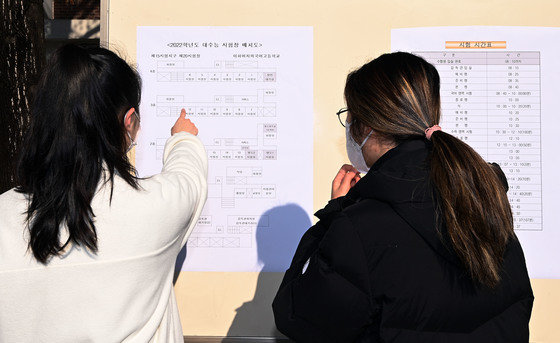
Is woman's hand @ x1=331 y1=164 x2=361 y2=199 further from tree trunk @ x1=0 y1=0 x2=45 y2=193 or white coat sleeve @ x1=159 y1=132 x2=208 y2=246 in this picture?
tree trunk @ x1=0 y1=0 x2=45 y2=193

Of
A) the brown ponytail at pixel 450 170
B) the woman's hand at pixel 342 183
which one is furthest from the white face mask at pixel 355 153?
the brown ponytail at pixel 450 170

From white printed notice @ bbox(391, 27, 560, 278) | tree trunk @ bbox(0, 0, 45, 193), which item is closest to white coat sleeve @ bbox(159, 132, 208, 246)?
white printed notice @ bbox(391, 27, 560, 278)

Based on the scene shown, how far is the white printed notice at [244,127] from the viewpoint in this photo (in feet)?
6.49

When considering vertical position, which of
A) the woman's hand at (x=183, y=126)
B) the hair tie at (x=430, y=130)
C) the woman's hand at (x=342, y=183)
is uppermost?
the woman's hand at (x=183, y=126)

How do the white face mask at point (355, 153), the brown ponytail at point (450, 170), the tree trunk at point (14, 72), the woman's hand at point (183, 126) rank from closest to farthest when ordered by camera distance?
the brown ponytail at point (450, 170)
the white face mask at point (355, 153)
the woman's hand at point (183, 126)
the tree trunk at point (14, 72)

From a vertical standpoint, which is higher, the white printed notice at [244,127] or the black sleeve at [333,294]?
the white printed notice at [244,127]

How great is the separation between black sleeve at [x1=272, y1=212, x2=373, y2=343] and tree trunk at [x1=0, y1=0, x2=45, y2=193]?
2.02 m

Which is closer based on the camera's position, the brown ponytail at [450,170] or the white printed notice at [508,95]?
the brown ponytail at [450,170]

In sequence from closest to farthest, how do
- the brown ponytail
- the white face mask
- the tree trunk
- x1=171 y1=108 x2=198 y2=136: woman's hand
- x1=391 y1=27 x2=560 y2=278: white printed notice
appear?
the brown ponytail
the white face mask
x1=171 y1=108 x2=198 y2=136: woman's hand
x1=391 y1=27 x2=560 y2=278: white printed notice
the tree trunk

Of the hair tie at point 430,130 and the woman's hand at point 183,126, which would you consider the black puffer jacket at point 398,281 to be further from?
the woman's hand at point 183,126

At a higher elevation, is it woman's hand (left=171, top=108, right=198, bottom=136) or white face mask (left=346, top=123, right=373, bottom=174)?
woman's hand (left=171, top=108, right=198, bottom=136)

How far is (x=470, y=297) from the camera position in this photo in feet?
3.71

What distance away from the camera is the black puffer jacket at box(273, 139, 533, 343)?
1.11 meters

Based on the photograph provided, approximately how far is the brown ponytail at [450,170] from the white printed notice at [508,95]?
2.41 feet
